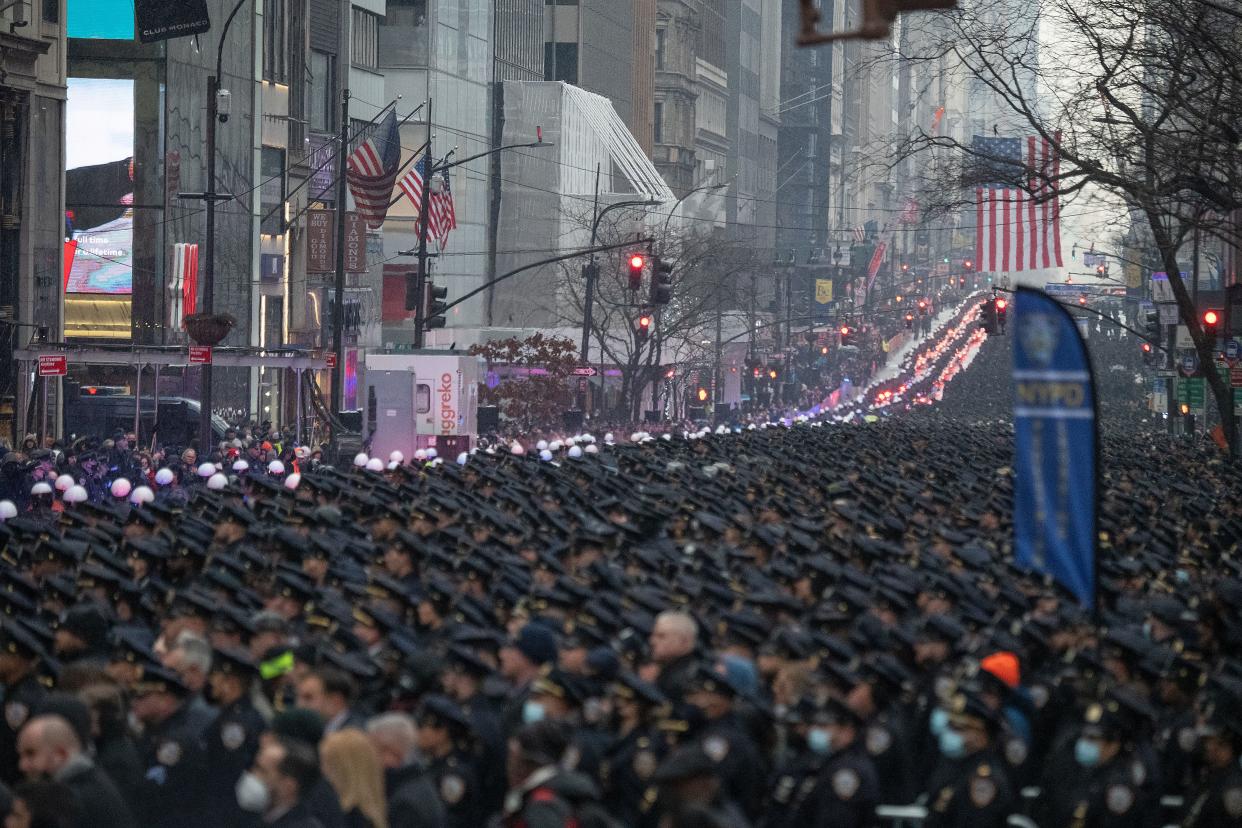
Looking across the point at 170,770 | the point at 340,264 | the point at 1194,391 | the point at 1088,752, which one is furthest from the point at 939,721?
the point at 1194,391

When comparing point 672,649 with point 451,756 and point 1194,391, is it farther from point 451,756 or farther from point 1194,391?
point 1194,391

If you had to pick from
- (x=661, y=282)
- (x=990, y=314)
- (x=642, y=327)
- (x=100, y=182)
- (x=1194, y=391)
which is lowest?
(x=1194, y=391)

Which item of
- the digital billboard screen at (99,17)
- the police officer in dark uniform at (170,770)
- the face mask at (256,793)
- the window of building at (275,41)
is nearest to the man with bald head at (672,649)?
the police officer in dark uniform at (170,770)

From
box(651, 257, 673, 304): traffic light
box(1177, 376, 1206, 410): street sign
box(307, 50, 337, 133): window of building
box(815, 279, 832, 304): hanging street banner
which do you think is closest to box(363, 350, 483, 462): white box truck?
box(651, 257, 673, 304): traffic light

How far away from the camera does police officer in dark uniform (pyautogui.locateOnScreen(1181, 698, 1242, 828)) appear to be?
931cm

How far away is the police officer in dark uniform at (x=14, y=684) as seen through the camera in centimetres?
1049

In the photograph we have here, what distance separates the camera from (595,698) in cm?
1010

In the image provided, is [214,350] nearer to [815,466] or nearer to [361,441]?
[361,441]

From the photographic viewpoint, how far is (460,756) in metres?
9.40

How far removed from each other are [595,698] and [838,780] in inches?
55.2

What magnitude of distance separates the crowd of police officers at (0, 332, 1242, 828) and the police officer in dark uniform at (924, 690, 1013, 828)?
2 centimetres

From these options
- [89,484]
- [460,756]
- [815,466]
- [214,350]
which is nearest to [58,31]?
[214,350]

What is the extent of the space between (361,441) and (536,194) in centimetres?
4872

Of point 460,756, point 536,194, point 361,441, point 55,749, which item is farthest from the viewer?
point 536,194
